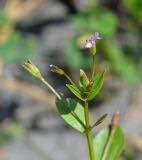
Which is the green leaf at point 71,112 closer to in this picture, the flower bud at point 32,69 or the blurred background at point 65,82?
the flower bud at point 32,69

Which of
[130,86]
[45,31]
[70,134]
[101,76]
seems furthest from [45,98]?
[101,76]

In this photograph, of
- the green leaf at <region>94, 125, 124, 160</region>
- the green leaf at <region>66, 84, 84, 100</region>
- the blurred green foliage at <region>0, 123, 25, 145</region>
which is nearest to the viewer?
the green leaf at <region>66, 84, 84, 100</region>

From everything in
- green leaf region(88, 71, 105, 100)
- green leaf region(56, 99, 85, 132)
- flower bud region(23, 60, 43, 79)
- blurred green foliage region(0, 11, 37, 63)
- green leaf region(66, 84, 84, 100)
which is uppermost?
flower bud region(23, 60, 43, 79)

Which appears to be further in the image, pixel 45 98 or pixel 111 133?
pixel 45 98

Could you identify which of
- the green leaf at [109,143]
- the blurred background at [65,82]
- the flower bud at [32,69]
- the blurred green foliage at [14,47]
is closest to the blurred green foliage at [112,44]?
the blurred background at [65,82]

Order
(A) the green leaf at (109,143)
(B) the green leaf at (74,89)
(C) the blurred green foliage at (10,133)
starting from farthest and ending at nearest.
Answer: (C) the blurred green foliage at (10,133) → (A) the green leaf at (109,143) → (B) the green leaf at (74,89)

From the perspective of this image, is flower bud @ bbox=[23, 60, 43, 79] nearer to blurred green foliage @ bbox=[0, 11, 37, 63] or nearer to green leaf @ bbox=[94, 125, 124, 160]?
green leaf @ bbox=[94, 125, 124, 160]

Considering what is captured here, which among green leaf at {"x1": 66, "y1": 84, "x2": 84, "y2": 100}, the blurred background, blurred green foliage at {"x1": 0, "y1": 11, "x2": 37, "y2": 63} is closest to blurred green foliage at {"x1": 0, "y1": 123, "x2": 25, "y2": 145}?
the blurred background

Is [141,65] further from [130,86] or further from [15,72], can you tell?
[15,72]
